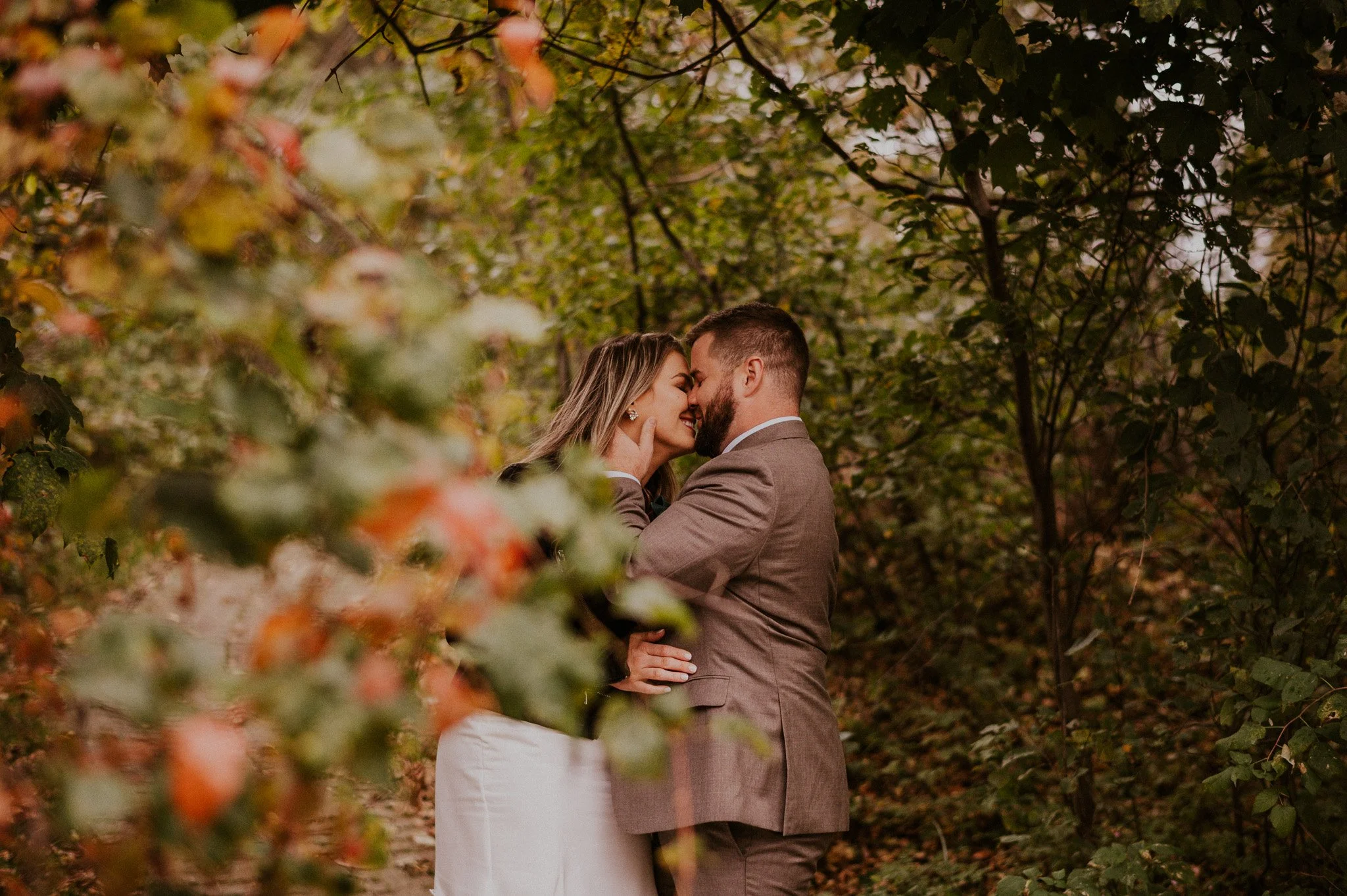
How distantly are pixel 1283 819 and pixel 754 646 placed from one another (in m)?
1.46

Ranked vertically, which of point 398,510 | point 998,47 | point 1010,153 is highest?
point 998,47

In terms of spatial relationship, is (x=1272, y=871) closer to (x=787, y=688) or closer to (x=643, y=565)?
(x=787, y=688)

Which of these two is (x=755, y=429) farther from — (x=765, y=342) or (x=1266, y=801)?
(x=1266, y=801)

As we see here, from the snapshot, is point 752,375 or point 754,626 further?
point 752,375

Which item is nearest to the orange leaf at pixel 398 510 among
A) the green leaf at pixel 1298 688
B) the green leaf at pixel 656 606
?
the green leaf at pixel 656 606

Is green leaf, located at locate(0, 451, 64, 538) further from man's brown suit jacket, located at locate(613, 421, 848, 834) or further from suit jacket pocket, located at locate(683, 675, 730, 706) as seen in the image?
suit jacket pocket, located at locate(683, 675, 730, 706)

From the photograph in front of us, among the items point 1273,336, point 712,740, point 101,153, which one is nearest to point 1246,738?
point 1273,336

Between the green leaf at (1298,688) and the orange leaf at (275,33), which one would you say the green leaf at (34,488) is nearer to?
the orange leaf at (275,33)

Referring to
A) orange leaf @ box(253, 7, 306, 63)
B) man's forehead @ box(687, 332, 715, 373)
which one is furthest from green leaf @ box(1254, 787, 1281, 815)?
orange leaf @ box(253, 7, 306, 63)

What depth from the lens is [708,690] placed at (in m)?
2.68

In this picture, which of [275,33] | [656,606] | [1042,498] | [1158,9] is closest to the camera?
[656,606]

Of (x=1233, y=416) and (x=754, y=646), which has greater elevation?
(x=1233, y=416)

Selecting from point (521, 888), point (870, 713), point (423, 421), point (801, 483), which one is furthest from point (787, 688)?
point (870, 713)

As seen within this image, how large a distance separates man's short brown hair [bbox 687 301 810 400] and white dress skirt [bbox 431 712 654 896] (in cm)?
113
